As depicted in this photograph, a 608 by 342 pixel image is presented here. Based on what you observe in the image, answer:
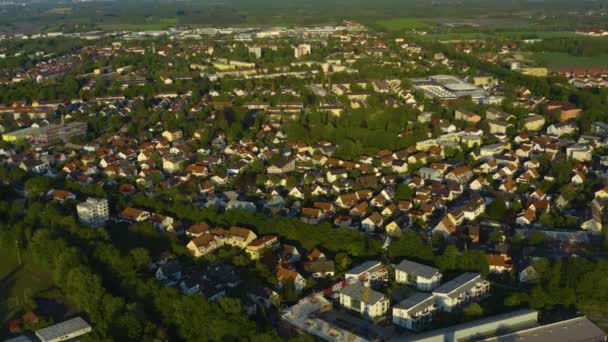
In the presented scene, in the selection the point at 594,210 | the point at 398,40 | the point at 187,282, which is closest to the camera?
the point at 187,282

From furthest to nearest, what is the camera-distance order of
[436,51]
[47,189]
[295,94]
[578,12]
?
1. [578,12]
2. [436,51]
3. [295,94]
4. [47,189]

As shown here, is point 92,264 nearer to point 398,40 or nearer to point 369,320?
point 369,320

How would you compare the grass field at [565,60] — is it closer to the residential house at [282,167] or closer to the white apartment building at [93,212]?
the residential house at [282,167]

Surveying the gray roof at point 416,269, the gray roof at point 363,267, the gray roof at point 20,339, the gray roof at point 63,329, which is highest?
the gray roof at point 416,269

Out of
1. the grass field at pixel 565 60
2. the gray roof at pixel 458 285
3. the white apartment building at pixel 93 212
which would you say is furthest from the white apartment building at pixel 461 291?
the grass field at pixel 565 60

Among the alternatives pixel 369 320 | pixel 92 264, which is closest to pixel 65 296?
pixel 92 264

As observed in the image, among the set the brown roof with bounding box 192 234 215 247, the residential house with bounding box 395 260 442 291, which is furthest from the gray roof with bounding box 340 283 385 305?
the brown roof with bounding box 192 234 215 247
